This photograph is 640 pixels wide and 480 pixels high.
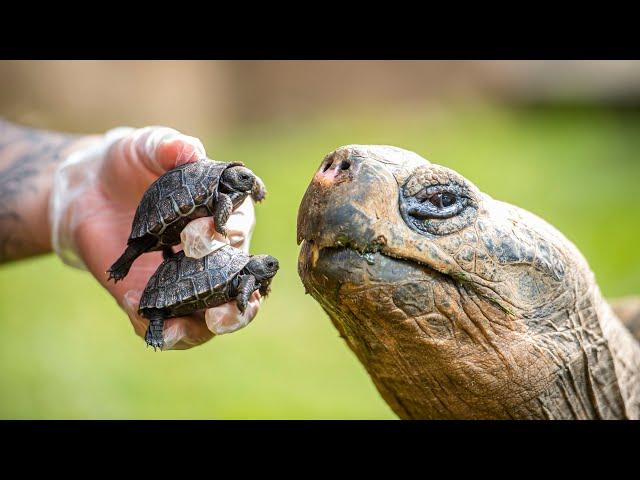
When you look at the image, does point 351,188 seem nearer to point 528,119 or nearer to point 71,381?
point 71,381

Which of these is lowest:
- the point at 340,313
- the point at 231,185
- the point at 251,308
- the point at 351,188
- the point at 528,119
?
the point at 528,119

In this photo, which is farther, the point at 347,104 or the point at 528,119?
the point at 347,104

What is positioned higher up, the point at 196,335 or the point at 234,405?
the point at 196,335

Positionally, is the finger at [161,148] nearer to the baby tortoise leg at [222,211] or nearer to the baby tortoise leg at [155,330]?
the baby tortoise leg at [222,211]

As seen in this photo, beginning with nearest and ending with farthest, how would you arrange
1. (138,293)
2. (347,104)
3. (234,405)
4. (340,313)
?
1. (340,313)
2. (138,293)
3. (234,405)
4. (347,104)

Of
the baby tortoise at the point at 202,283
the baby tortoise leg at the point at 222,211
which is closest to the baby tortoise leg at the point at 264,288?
the baby tortoise at the point at 202,283

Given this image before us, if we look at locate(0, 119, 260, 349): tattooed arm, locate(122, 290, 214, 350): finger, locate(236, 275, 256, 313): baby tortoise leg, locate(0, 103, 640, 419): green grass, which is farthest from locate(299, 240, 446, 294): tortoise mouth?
locate(0, 103, 640, 419): green grass

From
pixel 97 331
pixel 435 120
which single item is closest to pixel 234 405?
pixel 97 331

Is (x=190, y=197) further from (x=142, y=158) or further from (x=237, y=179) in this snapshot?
(x=142, y=158)
